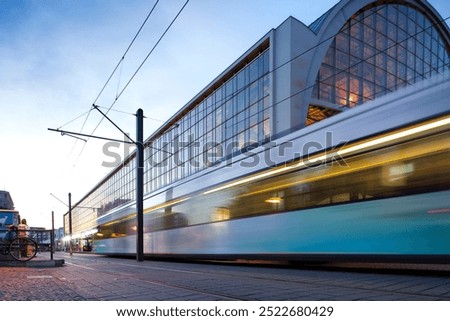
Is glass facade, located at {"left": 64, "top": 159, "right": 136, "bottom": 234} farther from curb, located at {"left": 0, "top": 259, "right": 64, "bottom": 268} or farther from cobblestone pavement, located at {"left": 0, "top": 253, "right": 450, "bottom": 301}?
cobblestone pavement, located at {"left": 0, "top": 253, "right": 450, "bottom": 301}

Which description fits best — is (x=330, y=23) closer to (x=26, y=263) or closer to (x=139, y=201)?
(x=139, y=201)

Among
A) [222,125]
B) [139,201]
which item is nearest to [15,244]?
[139,201]

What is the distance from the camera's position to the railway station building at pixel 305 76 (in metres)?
26.6

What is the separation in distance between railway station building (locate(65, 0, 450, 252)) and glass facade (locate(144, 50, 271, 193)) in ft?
0.28

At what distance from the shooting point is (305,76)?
89.4 feet

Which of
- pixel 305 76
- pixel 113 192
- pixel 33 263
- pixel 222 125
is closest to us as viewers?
pixel 33 263

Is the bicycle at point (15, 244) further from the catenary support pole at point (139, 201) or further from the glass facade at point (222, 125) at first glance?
the glass facade at point (222, 125)

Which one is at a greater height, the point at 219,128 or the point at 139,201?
the point at 219,128

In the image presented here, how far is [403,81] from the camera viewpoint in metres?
36.3

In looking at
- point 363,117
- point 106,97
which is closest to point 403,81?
point 106,97

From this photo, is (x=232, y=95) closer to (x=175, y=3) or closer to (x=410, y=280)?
(x=175, y=3)

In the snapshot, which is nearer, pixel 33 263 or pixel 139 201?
pixel 33 263

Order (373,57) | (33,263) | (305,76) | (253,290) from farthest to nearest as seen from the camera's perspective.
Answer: (373,57) < (305,76) < (33,263) < (253,290)

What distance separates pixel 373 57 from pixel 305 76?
32.8 feet
